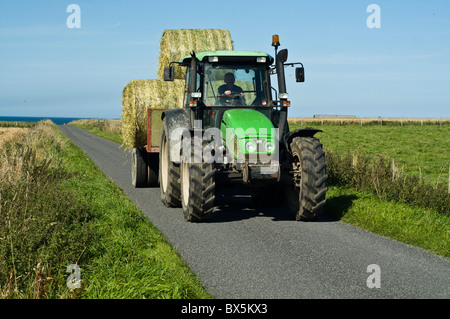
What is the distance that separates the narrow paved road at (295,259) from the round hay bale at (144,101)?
3343mm


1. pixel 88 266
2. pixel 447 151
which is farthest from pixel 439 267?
pixel 447 151

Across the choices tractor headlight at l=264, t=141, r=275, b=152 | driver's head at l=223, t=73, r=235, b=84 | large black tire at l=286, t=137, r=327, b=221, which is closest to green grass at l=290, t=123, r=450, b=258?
large black tire at l=286, t=137, r=327, b=221

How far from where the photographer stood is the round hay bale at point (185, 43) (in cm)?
1326

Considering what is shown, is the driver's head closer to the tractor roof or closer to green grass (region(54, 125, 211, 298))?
the tractor roof

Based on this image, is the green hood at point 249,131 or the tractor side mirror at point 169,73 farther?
the tractor side mirror at point 169,73

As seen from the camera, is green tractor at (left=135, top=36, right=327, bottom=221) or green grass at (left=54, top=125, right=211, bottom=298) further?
green tractor at (left=135, top=36, right=327, bottom=221)

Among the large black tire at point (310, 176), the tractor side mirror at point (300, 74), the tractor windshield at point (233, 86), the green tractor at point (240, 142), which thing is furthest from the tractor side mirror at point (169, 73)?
the large black tire at point (310, 176)

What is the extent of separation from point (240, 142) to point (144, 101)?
15.3 ft

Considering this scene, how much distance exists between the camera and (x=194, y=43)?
1337 cm

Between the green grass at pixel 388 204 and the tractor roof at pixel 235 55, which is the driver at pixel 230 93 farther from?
the green grass at pixel 388 204

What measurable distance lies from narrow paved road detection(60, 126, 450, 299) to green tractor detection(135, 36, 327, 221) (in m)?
0.53

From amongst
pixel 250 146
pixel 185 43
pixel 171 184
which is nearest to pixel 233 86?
pixel 250 146

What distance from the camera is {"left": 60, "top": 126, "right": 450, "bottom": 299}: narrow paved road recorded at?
5039mm
